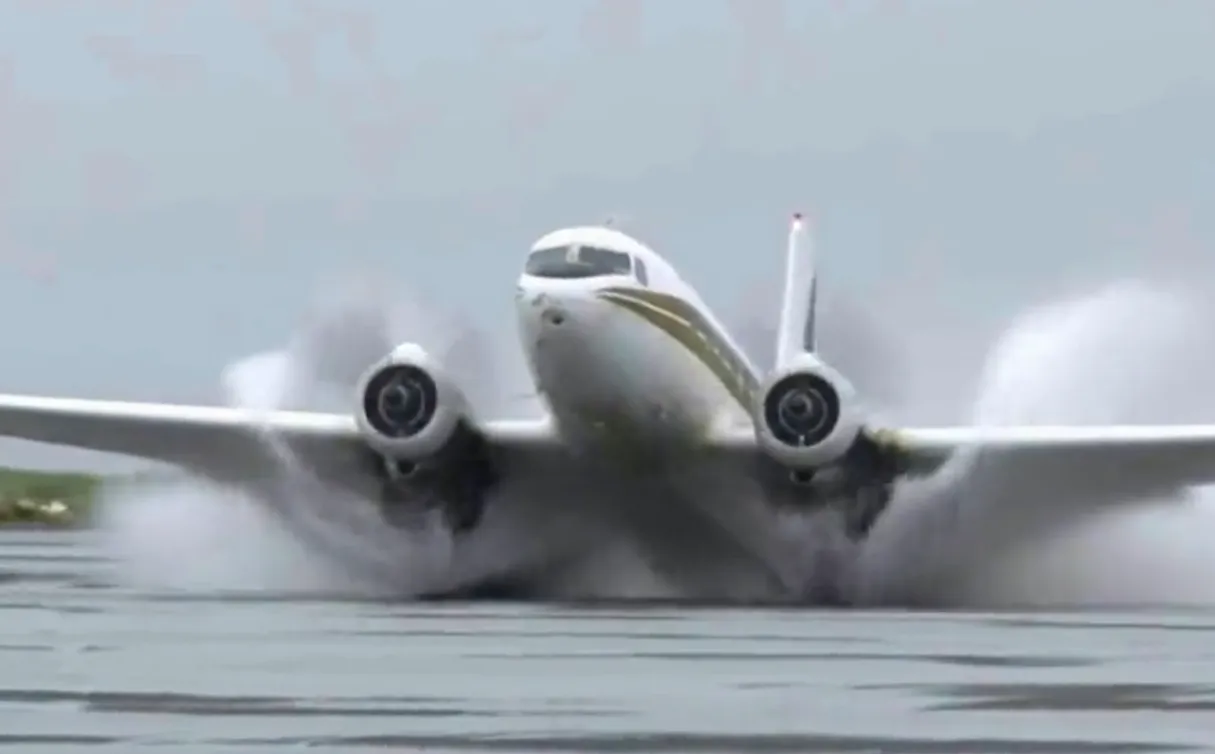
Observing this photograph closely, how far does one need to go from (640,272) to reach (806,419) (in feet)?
8.21

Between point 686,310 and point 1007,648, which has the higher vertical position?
point 686,310

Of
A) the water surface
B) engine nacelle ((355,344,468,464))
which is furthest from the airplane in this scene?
the water surface

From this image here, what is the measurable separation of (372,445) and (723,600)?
4333 millimetres

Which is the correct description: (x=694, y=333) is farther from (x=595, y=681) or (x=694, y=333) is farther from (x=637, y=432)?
(x=595, y=681)

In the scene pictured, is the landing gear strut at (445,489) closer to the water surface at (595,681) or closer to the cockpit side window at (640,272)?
the cockpit side window at (640,272)

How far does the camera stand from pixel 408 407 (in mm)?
37688

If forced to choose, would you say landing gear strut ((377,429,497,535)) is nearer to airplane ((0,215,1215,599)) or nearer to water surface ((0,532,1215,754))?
airplane ((0,215,1215,599))

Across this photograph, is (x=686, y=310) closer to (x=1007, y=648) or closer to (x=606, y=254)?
(x=606, y=254)

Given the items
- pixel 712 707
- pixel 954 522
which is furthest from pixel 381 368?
pixel 712 707

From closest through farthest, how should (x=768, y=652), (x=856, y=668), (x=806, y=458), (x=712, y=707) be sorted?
(x=712, y=707)
(x=856, y=668)
(x=768, y=652)
(x=806, y=458)

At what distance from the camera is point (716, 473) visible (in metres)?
38.8

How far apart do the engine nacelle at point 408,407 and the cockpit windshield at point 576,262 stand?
5.99 feet

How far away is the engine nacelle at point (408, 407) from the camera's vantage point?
37.6 meters

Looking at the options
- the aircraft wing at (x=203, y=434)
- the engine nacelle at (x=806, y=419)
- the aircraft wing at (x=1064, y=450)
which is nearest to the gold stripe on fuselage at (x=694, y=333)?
the aircraft wing at (x=1064, y=450)
